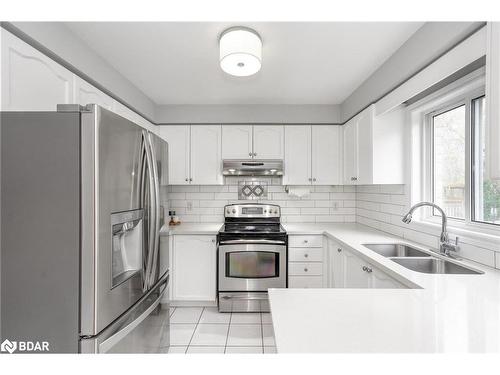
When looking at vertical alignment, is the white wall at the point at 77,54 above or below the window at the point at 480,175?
above

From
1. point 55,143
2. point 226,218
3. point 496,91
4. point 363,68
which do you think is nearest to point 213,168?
point 226,218

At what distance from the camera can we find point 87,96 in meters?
1.77

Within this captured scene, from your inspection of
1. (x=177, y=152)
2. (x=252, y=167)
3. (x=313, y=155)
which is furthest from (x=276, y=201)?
(x=177, y=152)

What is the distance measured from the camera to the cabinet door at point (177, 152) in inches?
122

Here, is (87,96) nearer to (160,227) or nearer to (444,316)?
(160,227)

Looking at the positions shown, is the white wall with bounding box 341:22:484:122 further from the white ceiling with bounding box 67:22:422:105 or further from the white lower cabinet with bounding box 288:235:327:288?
the white lower cabinet with bounding box 288:235:327:288

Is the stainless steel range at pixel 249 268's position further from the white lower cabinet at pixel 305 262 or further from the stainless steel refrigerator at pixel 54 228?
the stainless steel refrigerator at pixel 54 228

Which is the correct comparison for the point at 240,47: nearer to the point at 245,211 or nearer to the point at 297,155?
the point at 297,155

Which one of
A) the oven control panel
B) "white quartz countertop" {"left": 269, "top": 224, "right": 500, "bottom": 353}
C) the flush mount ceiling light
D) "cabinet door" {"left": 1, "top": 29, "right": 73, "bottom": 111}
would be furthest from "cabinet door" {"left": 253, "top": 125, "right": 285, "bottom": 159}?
"white quartz countertop" {"left": 269, "top": 224, "right": 500, "bottom": 353}

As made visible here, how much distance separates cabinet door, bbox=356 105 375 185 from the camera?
235 cm

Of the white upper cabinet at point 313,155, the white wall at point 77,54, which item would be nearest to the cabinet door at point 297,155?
the white upper cabinet at point 313,155

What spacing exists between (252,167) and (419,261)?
5.99 ft

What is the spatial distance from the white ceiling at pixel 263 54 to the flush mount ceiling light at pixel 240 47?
0.06 metres

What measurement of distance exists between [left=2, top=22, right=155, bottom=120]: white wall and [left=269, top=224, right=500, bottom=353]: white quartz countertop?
1719mm
